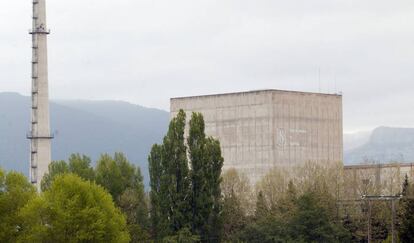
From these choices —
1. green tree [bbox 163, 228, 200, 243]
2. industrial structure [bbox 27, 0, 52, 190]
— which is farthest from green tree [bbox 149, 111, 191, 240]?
industrial structure [bbox 27, 0, 52, 190]

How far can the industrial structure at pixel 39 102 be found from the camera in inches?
4331

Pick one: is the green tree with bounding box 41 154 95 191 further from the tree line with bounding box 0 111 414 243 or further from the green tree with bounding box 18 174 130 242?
the green tree with bounding box 18 174 130 242

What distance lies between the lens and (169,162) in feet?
256

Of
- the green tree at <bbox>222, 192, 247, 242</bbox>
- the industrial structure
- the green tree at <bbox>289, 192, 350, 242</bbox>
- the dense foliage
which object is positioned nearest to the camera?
the dense foliage

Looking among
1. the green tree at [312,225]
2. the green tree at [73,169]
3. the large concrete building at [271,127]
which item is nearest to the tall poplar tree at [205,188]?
the green tree at [312,225]

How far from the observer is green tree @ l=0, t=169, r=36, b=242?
69062 millimetres

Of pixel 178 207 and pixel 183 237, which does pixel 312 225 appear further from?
pixel 183 237

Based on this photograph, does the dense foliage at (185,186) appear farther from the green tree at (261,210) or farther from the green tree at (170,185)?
the green tree at (261,210)

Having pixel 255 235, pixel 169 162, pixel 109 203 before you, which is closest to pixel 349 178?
pixel 255 235

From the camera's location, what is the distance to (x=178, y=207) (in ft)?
249

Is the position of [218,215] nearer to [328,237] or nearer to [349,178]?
[328,237]

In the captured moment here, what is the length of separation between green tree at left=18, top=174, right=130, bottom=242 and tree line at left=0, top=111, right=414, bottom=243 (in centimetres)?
6

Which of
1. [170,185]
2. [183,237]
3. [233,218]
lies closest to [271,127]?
[233,218]

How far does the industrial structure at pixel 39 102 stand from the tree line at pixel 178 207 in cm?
1986
